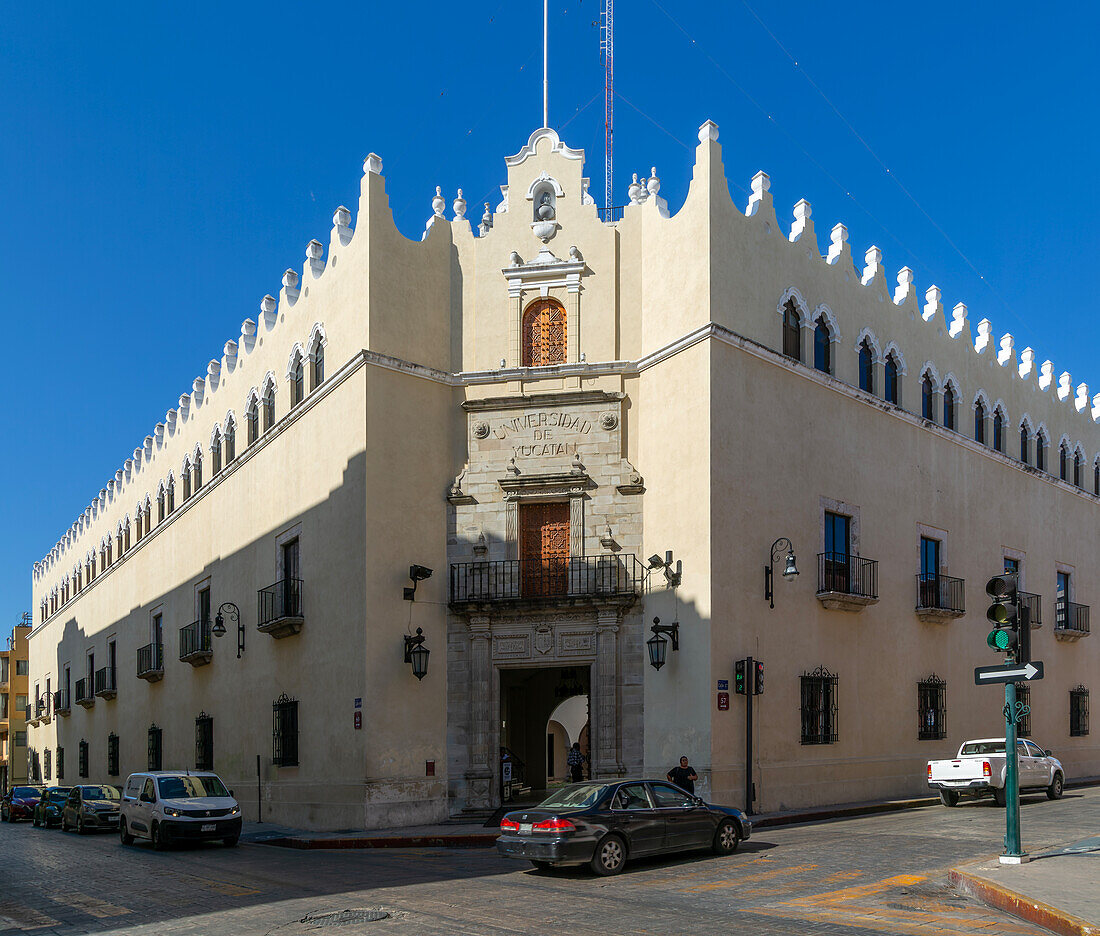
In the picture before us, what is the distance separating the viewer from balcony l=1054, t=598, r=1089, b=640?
3158 centimetres

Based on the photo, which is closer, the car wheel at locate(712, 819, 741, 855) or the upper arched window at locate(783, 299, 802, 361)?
the car wheel at locate(712, 819, 741, 855)

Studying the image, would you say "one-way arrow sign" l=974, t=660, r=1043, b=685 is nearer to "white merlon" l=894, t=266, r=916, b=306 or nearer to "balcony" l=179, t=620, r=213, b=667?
"white merlon" l=894, t=266, r=916, b=306

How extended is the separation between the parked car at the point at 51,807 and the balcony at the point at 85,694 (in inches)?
459

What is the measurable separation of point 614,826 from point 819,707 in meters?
9.97

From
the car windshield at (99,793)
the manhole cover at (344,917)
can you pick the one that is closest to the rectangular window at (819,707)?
the manhole cover at (344,917)

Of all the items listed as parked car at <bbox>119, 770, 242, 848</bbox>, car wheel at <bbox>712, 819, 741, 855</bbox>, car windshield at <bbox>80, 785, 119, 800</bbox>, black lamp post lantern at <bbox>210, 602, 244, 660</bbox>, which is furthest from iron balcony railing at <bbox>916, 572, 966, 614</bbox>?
car windshield at <bbox>80, 785, 119, 800</bbox>

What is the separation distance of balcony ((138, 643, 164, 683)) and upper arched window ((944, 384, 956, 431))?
24470mm

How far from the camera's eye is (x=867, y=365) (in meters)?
26.5

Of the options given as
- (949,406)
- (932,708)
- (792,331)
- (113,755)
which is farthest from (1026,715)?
(113,755)

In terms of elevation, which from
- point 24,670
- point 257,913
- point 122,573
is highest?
point 122,573

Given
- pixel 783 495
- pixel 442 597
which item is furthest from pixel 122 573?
pixel 783 495

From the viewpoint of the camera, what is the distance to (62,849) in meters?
22.8

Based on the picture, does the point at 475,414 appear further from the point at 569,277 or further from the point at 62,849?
the point at 62,849

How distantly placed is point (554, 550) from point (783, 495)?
16.0 feet
